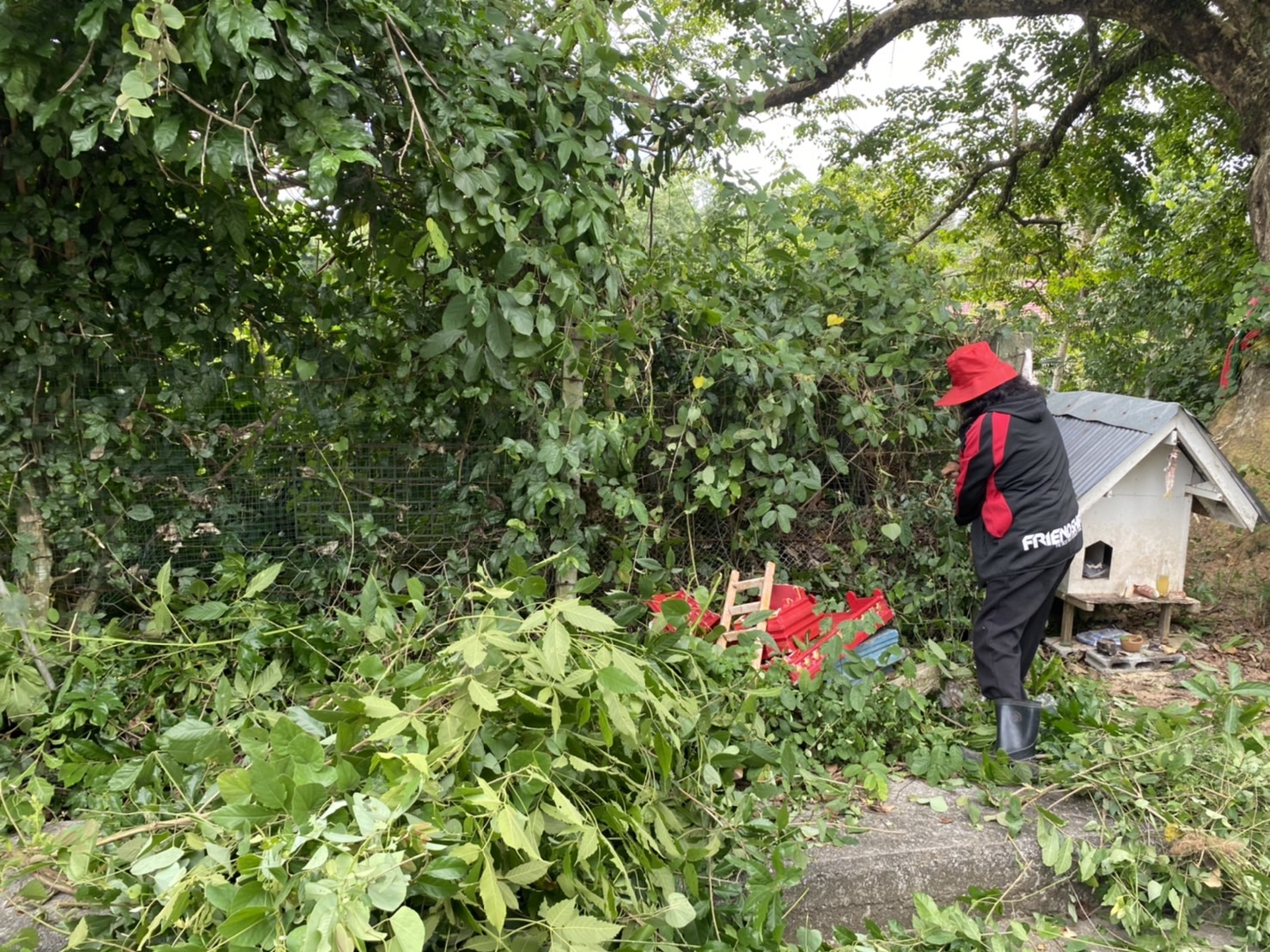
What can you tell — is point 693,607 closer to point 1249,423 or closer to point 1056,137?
point 1249,423

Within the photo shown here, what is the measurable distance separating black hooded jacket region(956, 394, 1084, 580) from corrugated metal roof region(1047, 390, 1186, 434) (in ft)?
2.86

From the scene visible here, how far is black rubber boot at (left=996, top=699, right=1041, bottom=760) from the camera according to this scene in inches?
124

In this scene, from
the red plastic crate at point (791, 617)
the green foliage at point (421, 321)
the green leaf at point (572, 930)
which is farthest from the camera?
the red plastic crate at point (791, 617)

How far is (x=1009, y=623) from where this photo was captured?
329cm

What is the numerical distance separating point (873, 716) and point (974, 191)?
29.6 ft

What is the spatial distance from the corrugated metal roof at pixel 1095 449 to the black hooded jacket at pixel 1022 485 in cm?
67


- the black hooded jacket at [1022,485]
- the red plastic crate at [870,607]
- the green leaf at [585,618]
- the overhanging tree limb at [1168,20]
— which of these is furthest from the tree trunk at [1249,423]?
the green leaf at [585,618]

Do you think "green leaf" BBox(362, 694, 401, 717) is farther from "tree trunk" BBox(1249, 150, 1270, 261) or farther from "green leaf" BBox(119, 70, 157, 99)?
"tree trunk" BBox(1249, 150, 1270, 261)

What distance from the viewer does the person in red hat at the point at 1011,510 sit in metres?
3.26

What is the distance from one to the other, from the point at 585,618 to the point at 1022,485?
2356 mm

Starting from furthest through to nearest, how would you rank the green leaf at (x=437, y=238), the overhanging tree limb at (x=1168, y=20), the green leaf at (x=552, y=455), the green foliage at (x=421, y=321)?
the overhanging tree limb at (x=1168, y=20) < the green leaf at (x=552, y=455) < the green foliage at (x=421, y=321) < the green leaf at (x=437, y=238)

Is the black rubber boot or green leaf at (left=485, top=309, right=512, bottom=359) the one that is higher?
green leaf at (left=485, top=309, right=512, bottom=359)

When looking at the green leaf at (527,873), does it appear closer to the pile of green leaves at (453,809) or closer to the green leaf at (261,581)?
the pile of green leaves at (453,809)

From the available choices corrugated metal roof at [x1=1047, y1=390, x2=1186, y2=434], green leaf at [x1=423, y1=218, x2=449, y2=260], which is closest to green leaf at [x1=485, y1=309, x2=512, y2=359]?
green leaf at [x1=423, y1=218, x2=449, y2=260]
